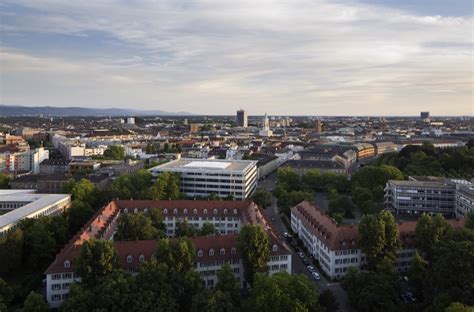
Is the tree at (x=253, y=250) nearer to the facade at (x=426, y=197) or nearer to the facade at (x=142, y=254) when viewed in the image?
the facade at (x=142, y=254)

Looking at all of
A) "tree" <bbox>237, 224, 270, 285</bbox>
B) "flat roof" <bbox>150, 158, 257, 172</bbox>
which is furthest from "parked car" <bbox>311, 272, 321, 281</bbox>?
"flat roof" <bbox>150, 158, 257, 172</bbox>

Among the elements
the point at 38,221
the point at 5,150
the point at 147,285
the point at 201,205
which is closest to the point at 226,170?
the point at 201,205

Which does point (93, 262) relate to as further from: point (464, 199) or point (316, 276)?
point (464, 199)

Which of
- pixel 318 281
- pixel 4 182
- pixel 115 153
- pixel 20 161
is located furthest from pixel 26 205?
pixel 115 153

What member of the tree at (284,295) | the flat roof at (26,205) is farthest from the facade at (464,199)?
the flat roof at (26,205)

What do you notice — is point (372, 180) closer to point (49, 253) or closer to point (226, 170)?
point (226, 170)
